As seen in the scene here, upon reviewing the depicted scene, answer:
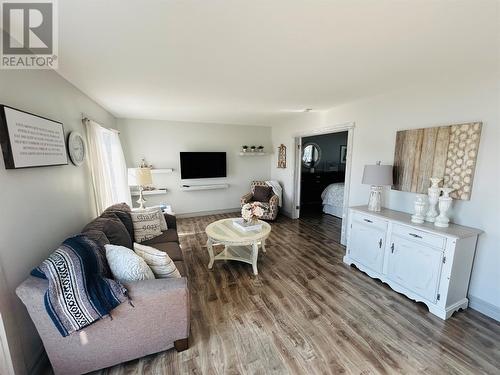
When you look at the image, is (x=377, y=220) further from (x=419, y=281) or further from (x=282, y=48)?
(x=282, y=48)

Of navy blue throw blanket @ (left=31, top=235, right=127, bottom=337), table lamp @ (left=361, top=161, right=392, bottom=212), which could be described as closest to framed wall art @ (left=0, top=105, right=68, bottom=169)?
navy blue throw blanket @ (left=31, top=235, right=127, bottom=337)

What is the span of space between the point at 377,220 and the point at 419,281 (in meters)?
0.72

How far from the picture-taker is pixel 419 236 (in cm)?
217

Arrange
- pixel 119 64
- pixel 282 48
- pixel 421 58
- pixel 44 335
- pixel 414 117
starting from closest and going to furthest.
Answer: pixel 44 335 → pixel 282 48 → pixel 421 58 → pixel 119 64 → pixel 414 117

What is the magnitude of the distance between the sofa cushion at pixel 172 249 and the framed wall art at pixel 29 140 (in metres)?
1.29

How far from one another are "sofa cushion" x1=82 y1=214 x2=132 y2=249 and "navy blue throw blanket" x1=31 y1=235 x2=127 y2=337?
681mm

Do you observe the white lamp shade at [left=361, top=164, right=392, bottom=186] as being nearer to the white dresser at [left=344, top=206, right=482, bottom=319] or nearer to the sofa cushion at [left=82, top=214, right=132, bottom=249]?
the white dresser at [left=344, top=206, right=482, bottom=319]

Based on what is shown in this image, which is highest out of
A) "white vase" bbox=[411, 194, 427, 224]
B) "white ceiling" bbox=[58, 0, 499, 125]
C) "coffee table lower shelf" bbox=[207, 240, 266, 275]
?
"white ceiling" bbox=[58, 0, 499, 125]

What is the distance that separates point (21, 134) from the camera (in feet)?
4.87

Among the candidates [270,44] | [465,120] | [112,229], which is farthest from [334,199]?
[112,229]

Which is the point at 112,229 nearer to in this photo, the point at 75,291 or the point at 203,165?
the point at 75,291

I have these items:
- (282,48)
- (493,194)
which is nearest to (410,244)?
(493,194)

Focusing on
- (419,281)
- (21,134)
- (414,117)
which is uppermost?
(414,117)

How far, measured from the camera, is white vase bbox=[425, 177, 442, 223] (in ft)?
7.32
